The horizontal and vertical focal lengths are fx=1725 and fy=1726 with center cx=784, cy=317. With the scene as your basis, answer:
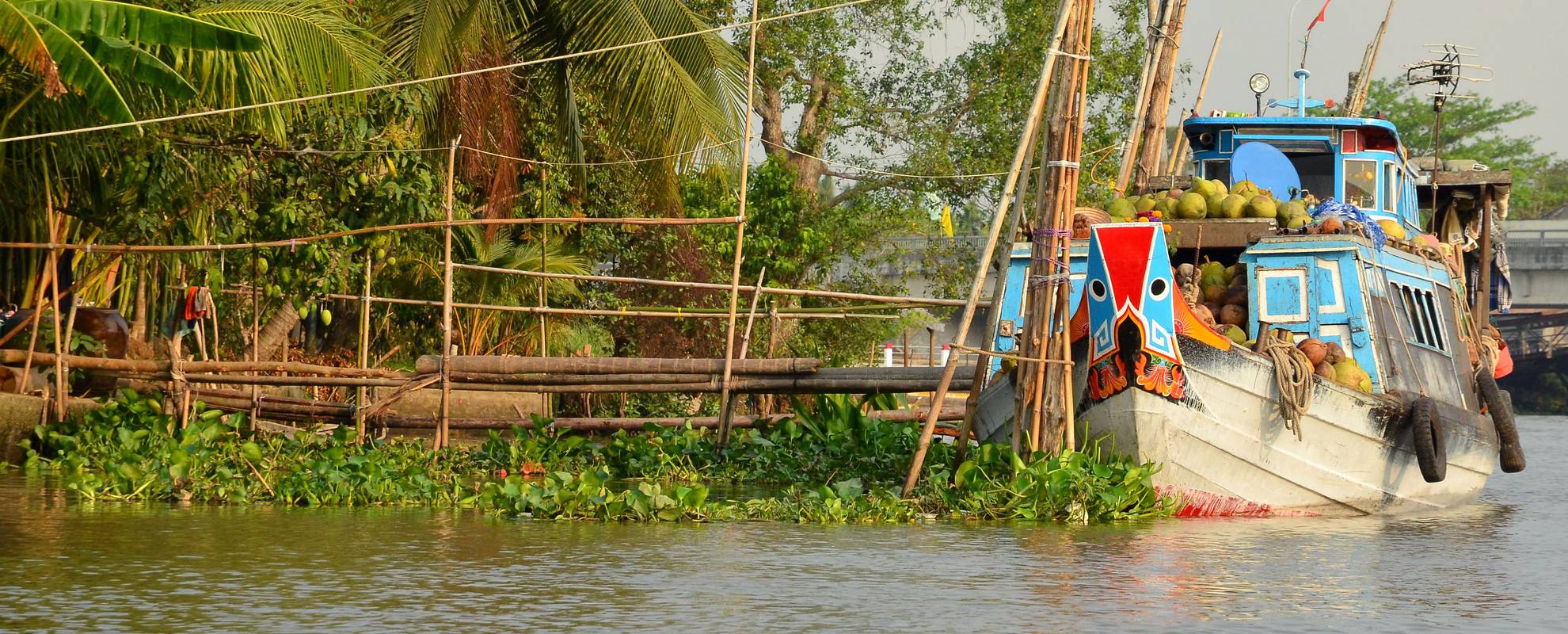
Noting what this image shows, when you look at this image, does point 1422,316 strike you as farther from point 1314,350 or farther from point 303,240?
point 303,240

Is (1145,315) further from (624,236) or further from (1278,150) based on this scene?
(624,236)

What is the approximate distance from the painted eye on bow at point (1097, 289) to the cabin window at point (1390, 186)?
15.3ft

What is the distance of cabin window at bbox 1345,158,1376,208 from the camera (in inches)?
566

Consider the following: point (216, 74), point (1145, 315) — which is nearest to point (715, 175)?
point (216, 74)

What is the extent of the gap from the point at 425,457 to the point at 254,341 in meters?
2.78

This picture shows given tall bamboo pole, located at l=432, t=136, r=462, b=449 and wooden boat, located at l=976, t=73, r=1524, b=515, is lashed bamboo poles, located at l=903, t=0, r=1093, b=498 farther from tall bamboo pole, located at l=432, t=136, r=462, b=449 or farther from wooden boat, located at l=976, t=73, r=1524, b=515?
tall bamboo pole, located at l=432, t=136, r=462, b=449

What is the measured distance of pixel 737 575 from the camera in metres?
8.54

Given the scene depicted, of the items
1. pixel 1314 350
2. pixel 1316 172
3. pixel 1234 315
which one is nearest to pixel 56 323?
pixel 1234 315

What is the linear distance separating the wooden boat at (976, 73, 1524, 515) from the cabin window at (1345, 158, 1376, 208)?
1 cm

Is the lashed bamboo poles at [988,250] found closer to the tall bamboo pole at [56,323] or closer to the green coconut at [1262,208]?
the green coconut at [1262,208]

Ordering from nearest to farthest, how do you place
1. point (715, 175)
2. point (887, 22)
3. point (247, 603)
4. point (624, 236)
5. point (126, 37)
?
1. point (247, 603)
2. point (126, 37)
3. point (715, 175)
4. point (624, 236)
5. point (887, 22)

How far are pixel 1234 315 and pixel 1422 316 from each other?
241cm

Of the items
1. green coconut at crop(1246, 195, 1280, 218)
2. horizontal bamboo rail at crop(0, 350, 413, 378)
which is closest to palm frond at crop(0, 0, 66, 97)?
horizontal bamboo rail at crop(0, 350, 413, 378)

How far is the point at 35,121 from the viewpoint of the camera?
1302cm
